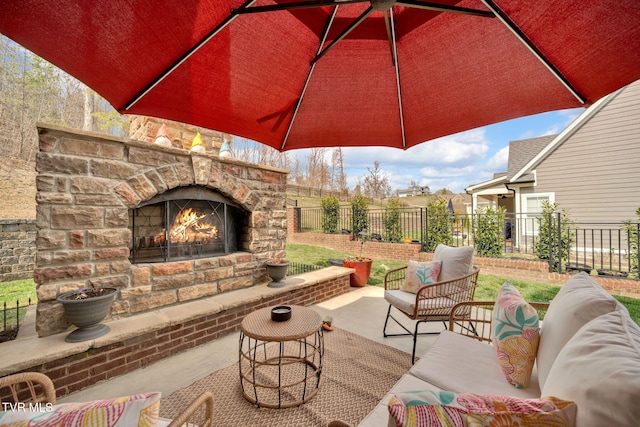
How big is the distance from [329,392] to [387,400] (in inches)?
33.5

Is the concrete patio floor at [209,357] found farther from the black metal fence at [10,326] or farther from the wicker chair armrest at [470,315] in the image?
the black metal fence at [10,326]

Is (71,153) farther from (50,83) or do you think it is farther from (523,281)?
(50,83)

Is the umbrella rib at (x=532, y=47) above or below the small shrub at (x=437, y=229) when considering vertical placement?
above

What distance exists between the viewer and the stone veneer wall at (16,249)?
5023 millimetres

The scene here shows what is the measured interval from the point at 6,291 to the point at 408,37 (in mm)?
6703

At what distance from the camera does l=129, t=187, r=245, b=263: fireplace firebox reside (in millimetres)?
2996

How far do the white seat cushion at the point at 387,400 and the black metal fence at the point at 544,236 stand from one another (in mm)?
4888

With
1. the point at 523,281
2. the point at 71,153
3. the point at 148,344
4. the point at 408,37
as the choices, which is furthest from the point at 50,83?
the point at 523,281

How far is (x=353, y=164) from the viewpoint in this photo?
814 inches

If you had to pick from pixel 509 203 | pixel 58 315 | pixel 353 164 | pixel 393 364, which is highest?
pixel 353 164

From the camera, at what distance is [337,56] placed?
1777 millimetres

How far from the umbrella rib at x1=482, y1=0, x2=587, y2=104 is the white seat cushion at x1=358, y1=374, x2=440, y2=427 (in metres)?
1.94

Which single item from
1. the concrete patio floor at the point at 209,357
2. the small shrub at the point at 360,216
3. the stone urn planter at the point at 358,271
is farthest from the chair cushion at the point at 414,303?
the small shrub at the point at 360,216

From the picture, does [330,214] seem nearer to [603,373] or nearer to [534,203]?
[534,203]
